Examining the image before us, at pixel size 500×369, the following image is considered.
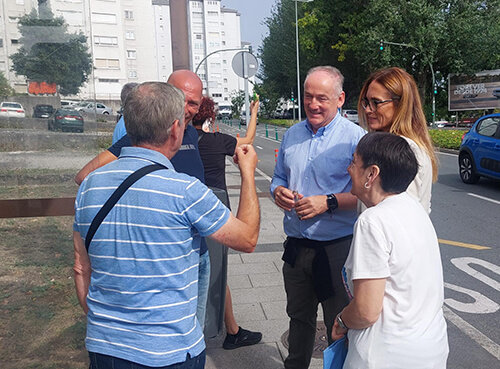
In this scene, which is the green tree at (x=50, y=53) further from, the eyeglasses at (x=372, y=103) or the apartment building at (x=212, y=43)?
the apartment building at (x=212, y=43)

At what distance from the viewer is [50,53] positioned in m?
3.55

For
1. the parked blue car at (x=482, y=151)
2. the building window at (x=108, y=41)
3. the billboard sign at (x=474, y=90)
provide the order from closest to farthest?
the parked blue car at (x=482, y=151) → the billboard sign at (x=474, y=90) → the building window at (x=108, y=41)

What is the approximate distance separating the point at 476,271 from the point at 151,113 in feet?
16.4

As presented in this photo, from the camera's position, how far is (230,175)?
14875 mm

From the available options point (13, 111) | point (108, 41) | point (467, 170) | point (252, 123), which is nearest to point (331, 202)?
point (252, 123)

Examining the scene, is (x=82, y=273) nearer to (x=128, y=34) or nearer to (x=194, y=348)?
(x=194, y=348)

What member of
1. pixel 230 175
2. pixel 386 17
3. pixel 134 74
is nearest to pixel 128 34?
pixel 134 74

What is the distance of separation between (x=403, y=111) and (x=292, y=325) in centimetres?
142

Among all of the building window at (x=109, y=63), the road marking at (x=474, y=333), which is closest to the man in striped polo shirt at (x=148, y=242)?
the road marking at (x=474, y=333)

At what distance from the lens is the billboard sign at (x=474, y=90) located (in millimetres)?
36469

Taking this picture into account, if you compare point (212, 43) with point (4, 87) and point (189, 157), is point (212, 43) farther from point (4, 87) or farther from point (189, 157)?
point (189, 157)

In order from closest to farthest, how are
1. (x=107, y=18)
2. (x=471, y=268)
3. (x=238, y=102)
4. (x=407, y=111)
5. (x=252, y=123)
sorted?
1. (x=407, y=111)
2. (x=252, y=123)
3. (x=471, y=268)
4. (x=107, y=18)
5. (x=238, y=102)

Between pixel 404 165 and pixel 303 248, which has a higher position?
pixel 404 165

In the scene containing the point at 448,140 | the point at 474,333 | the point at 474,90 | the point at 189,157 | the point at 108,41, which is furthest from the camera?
the point at 108,41
